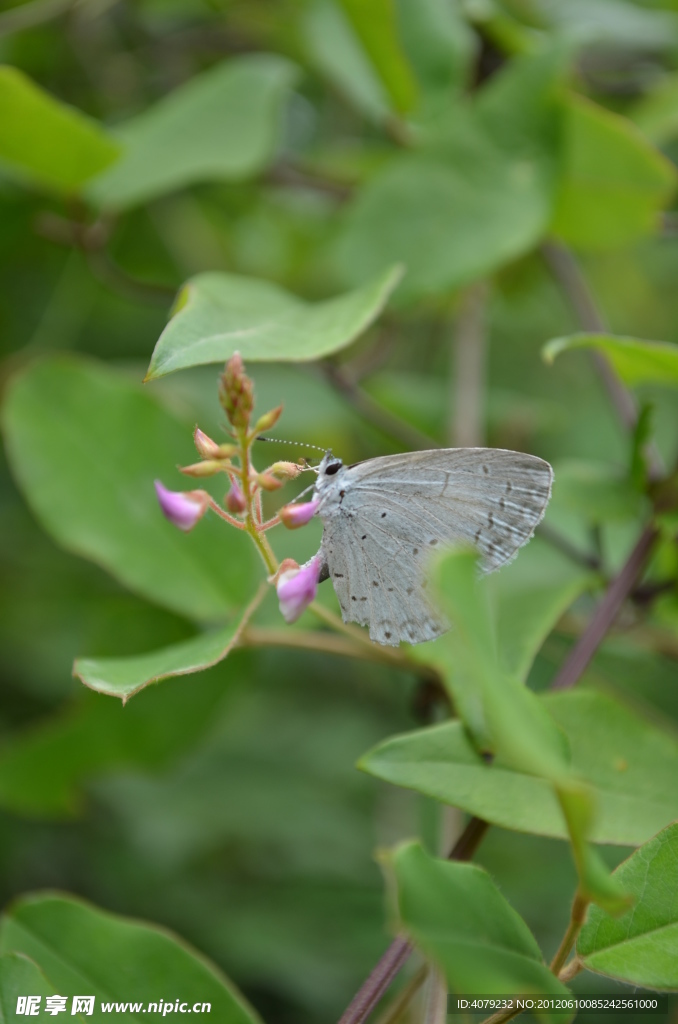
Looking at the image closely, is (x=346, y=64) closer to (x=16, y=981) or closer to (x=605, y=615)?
(x=605, y=615)

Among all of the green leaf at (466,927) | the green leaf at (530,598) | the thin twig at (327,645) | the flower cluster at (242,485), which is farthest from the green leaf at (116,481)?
the green leaf at (466,927)

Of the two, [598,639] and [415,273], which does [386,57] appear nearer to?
[415,273]

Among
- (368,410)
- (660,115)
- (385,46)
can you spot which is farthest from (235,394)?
A: (660,115)

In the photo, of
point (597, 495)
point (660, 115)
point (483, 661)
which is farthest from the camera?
point (660, 115)

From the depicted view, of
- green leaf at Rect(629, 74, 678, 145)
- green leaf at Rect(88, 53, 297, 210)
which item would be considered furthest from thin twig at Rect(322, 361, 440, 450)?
green leaf at Rect(629, 74, 678, 145)

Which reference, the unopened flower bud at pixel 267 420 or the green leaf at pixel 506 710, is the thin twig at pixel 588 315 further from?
the green leaf at pixel 506 710

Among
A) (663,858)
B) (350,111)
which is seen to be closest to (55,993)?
(663,858)

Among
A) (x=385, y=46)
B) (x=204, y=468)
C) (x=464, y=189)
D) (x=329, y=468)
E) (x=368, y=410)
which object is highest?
(x=385, y=46)

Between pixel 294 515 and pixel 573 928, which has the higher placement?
pixel 294 515

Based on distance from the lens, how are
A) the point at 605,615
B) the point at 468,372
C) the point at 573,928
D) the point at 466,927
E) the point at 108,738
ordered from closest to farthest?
1. the point at 466,927
2. the point at 573,928
3. the point at 605,615
4. the point at 108,738
5. the point at 468,372
